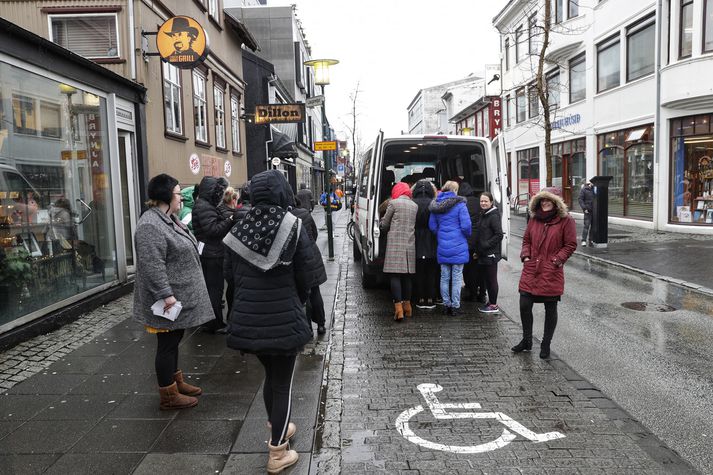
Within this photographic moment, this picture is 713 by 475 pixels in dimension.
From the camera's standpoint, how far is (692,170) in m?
17.3

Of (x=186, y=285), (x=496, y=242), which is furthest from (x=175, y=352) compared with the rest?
(x=496, y=242)

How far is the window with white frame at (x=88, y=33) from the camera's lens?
34.8ft

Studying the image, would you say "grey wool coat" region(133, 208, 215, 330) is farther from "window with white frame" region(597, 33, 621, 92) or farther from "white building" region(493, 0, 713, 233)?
"window with white frame" region(597, 33, 621, 92)

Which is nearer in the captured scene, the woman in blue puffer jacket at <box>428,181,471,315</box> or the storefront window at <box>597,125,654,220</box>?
the woman in blue puffer jacket at <box>428,181,471,315</box>

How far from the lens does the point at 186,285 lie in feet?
14.9

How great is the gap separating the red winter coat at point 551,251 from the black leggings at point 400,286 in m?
2.12

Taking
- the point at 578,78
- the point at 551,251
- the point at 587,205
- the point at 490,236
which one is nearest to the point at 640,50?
the point at 578,78

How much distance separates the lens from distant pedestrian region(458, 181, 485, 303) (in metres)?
8.14

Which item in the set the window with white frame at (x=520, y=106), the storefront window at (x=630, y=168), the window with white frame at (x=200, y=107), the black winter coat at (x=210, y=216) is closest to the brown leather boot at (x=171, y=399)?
the black winter coat at (x=210, y=216)

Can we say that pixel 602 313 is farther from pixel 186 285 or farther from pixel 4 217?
pixel 4 217

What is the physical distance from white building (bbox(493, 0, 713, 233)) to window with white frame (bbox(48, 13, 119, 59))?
45.0 feet

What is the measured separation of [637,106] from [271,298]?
65.1ft

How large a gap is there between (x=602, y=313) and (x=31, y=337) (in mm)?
7365

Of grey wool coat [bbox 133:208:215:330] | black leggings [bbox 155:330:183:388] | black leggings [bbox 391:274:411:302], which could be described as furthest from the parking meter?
black leggings [bbox 155:330:183:388]
